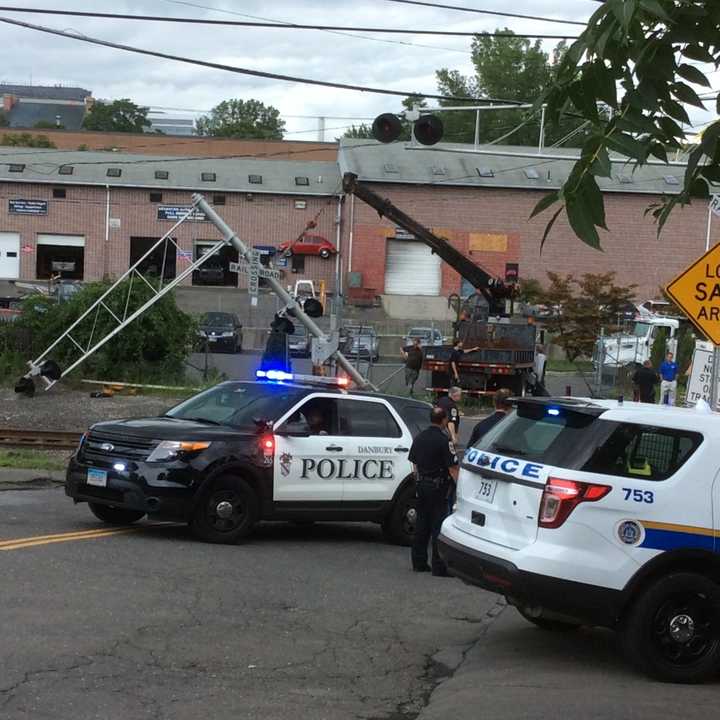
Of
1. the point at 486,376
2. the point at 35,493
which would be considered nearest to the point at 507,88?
the point at 486,376

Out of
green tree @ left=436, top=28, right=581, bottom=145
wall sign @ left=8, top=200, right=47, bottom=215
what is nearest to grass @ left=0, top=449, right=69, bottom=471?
wall sign @ left=8, top=200, right=47, bottom=215

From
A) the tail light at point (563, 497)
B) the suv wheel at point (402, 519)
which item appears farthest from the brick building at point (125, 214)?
the tail light at point (563, 497)

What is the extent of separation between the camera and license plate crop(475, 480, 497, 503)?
8305mm

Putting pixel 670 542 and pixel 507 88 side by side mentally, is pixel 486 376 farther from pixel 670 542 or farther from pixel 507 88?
pixel 507 88

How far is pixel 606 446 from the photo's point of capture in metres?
7.85

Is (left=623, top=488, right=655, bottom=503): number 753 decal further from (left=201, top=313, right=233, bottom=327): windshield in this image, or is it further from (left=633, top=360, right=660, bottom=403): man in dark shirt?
(left=201, top=313, right=233, bottom=327): windshield

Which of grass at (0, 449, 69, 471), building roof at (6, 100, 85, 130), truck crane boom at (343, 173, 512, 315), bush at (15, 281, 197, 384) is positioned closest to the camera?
grass at (0, 449, 69, 471)

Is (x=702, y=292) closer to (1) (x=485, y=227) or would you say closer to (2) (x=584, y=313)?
(2) (x=584, y=313)

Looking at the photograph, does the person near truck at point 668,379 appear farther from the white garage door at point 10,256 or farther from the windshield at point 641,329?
the white garage door at point 10,256

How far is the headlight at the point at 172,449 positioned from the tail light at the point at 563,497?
504 centimetres

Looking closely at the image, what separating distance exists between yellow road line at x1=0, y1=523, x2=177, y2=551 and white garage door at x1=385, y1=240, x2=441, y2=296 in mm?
50302

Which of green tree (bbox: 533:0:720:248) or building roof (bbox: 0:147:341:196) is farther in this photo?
building roof (bbox: 0:147:341:196)

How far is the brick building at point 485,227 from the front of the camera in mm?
61062

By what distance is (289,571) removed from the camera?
1114 centimetres
